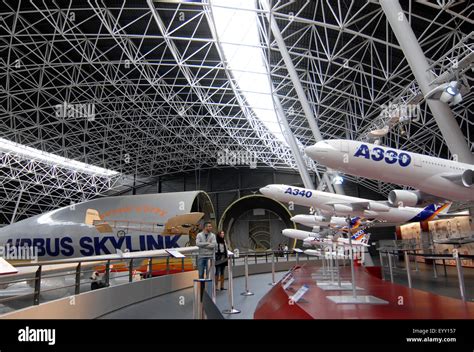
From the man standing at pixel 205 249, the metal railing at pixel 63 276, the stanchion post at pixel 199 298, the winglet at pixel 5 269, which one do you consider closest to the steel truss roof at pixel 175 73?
the man standing at pixel 205 249

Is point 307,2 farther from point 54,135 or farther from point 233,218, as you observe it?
point 54,135

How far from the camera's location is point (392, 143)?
88.0 ft

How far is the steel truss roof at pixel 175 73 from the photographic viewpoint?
15609 mm

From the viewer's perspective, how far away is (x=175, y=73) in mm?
22656

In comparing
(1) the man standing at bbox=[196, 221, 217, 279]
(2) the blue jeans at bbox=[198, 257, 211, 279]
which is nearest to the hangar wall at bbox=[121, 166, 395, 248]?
(1) the man standing at bbox=[196, 221, 217, 279]

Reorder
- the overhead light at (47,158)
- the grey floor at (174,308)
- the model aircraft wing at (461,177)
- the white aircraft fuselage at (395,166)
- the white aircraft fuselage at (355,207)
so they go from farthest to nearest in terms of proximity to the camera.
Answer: the overhead light at (47,158) < the white aircraft fuselage at (355,207) < the white aircraft fuselage at (395,166) < the model aircraft wing at (461,177) < the grey floor at (174,308)

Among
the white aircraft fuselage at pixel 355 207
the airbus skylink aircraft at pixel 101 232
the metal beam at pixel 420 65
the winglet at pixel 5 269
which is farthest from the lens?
the airbus skylink aircraft at pixel 101 232

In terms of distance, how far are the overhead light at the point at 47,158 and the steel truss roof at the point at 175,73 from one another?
0.87 m

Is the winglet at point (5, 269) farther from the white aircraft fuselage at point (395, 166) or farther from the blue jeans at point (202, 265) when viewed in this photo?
the white aircraft fuselage at point (395, 166)

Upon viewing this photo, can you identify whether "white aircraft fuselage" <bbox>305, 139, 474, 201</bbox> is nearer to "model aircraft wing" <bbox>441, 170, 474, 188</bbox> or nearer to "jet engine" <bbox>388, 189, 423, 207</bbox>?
"model aircraft wing" <bbox>441, 170, 474, 188</bbox>

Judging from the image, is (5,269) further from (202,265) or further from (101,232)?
(101,232)

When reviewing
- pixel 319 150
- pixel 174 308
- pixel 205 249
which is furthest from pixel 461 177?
pixel 174 308

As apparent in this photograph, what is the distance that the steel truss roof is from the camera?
15.6 m
